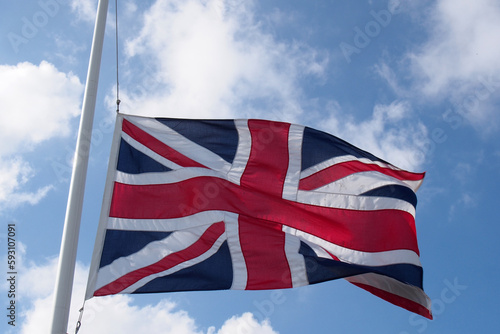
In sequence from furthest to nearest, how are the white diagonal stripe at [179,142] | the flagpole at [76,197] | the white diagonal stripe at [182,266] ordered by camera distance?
1. the white diagonal stripe at [179,142]
2. the white diagonal stripe at [182,266]
3. the flagpole at [76,197]

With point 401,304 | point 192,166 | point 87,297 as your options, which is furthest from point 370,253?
point 87,297

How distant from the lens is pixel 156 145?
10.9 m

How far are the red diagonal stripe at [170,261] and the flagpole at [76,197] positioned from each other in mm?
1126

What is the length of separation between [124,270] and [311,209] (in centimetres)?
393

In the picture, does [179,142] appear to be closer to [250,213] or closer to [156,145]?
[156,145]

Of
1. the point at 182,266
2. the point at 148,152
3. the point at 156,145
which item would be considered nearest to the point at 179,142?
the point at 156,145

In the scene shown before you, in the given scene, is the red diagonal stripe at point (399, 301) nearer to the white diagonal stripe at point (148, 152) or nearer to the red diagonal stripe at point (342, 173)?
the red diagonal stripe at point (342, 173)

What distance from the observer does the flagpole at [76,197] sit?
25.5ft

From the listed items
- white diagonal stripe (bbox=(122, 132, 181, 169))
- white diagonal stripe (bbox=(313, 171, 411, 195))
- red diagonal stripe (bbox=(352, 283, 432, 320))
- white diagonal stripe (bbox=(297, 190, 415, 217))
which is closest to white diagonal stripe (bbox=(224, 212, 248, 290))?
white diagonal stripe (bbox=(122, 132, 181, 169))

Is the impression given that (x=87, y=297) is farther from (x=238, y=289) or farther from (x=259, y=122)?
(x=259, y=122)

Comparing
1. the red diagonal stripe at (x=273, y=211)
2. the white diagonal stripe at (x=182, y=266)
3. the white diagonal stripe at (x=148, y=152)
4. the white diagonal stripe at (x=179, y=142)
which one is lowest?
the white diagonal stripe at (x=182, y=266)

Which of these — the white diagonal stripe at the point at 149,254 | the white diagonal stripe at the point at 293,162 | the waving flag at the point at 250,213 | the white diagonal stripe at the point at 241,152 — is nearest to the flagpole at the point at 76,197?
the waving flag at the point at 250,213

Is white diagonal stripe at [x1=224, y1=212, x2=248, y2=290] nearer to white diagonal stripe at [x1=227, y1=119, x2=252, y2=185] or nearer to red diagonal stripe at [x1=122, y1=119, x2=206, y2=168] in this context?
white diagonal stripe at [x1=227, y1=119, x2=252, y2=185]

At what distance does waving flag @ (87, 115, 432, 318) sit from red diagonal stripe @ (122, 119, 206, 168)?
0.02m
